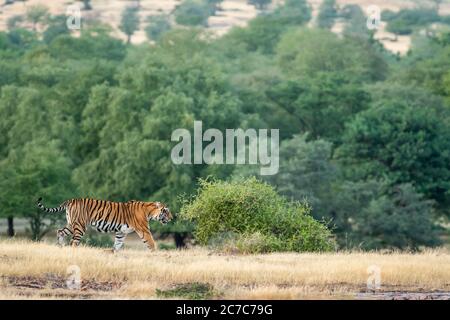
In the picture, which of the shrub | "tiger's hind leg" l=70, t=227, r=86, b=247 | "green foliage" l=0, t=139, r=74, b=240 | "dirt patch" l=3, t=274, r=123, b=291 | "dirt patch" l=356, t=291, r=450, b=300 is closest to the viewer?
"dirt patch" l=356, t=291, r=450, b=300

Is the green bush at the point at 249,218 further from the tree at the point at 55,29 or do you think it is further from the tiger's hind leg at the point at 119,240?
the tree at the point at 55,29

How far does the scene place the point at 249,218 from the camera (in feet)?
105

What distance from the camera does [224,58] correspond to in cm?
13712

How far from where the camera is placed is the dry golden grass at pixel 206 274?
862 inches

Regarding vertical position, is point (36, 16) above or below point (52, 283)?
below

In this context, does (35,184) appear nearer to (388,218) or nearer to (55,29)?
(388,218)

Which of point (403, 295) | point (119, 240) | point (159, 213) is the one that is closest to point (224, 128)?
point (159, 213)

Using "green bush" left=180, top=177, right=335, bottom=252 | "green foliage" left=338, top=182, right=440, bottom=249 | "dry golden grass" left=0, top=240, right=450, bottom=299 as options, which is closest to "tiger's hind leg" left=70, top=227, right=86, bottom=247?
"green bush" left=180, top=177, right=335, bottom=252

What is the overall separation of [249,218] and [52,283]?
978 cm

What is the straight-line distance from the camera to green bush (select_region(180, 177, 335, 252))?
32.0m

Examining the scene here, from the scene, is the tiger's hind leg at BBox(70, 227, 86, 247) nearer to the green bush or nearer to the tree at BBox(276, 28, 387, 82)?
the green bush

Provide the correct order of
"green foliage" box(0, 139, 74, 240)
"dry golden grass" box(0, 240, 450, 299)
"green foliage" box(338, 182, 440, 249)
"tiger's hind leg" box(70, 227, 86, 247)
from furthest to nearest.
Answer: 1. "green foliage" box(0, 139, 74, 240)
2. "green foliage" box(338, 182, 440, 249)
3. "tiger's hind leg" box(70, 227, 86, 247)
4. "dry golden grass" box(0, 240, 450, 299)
